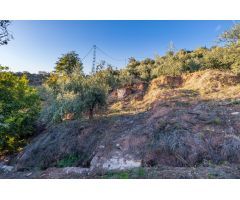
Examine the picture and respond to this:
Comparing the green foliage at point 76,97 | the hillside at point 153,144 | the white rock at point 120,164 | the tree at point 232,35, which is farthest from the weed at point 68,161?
the tree at point 232,35

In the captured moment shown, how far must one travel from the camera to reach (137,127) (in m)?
7.79

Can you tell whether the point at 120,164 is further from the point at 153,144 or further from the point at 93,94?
the point at 93,94

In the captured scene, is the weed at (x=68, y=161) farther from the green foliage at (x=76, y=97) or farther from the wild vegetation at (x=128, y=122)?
the green foliage at (x=76, y=97)

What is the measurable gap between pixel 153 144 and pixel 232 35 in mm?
8447

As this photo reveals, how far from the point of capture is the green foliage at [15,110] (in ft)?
27.8

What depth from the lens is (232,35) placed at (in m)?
11.8

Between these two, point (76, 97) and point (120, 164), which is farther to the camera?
point (76, 97)

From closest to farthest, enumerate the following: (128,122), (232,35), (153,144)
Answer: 1. (153,144)
2. (128,122)
3. (232,35)

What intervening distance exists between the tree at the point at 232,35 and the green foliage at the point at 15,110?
32.4ft

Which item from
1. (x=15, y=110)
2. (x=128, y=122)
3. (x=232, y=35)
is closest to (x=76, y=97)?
(x=128, y=122)

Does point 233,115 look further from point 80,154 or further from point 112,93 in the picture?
point 112,93

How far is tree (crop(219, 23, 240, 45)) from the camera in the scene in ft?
38.0

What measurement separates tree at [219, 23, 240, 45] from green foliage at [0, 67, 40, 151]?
9872 mm

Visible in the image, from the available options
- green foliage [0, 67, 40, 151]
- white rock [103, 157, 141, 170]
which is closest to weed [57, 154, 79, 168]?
white rock [103, 157, 141, 170]
